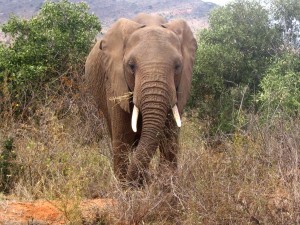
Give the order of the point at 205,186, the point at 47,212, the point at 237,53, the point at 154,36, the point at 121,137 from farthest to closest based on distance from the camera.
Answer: the point at 237,53 → the point at 121,137 → the point at 154,36 → the point at 47,212 → the point at 205,186

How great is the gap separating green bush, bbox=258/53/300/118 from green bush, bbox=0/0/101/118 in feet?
11.2

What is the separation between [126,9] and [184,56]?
66.7 m

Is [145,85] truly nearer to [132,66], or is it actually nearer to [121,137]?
[132,66]

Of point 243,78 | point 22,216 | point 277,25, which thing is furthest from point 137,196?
point 277,25

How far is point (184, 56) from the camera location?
7.68m

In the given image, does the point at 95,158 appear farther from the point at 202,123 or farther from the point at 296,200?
the point at 296,200

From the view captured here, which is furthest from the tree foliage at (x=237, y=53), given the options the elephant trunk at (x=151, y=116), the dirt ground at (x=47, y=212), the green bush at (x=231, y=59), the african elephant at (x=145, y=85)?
the dirt ground at (x=47, y=212)

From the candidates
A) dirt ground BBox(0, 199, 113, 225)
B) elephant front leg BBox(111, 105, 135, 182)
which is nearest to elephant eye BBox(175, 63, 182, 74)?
elephant front leg BBox(111, 105, 135, 182)

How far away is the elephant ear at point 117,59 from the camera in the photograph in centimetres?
739

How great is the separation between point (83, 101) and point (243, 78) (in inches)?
126

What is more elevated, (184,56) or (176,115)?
(184,56)

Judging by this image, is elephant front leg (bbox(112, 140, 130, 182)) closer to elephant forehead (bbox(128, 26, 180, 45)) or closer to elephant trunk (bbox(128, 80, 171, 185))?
elephant trunk (bbox(128, 80, 171, 185))

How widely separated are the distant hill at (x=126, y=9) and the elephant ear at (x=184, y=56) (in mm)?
55663

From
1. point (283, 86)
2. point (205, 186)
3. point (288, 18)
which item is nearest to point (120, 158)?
point (205, 186)
